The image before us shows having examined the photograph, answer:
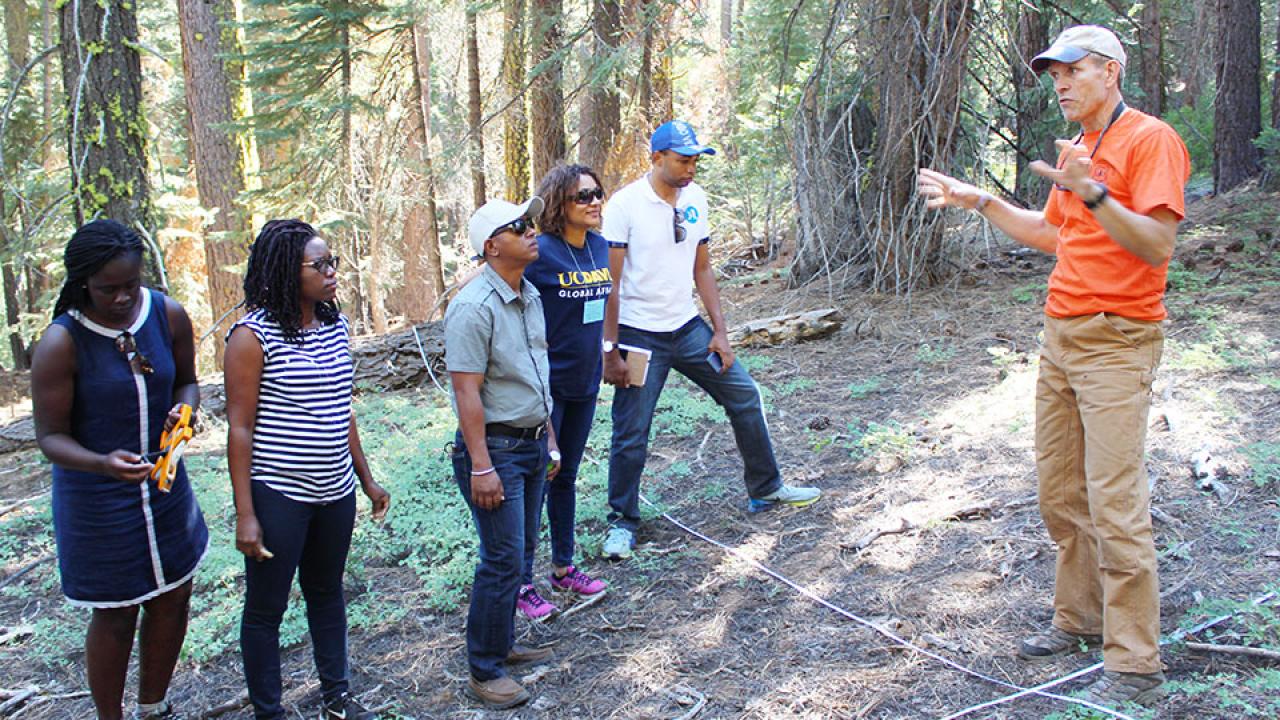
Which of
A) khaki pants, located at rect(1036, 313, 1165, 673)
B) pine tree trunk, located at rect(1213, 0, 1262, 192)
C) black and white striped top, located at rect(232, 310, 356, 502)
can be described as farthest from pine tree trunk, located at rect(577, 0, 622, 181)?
pine tree trunk, located at rect(1213, 0, 1262, 192)

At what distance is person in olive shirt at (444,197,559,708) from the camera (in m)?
3.41

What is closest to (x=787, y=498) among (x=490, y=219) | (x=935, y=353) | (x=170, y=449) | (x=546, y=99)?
(x=490, y=219)

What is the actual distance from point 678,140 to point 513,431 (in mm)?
1880

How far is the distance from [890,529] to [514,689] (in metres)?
2.21

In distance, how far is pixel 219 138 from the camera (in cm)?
1231

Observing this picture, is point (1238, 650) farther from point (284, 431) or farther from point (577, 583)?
point (284, 431)

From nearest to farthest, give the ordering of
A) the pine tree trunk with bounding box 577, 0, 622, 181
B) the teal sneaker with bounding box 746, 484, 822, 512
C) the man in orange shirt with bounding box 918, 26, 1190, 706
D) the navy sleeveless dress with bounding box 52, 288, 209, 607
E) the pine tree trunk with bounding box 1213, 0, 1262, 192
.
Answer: the man in orange shirt with bounding box 918, 26, 1190, 706 → the navy sleeveless dress with bounding box 52, 288, 209, 607 → the teal sneaker with bounding box 746, 484, 822, 512 → the pine tree trunk with bounding box 577, 0, 622, 181 → the pine tree trunk with bounding box 1213, 0, 1262, 192

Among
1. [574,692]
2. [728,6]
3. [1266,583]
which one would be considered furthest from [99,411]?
[728,6]

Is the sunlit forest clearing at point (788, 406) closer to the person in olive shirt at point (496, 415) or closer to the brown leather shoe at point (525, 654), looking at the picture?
the brown leather shoe at point (525, 654)

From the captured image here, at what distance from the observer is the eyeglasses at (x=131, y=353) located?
10.1 feet

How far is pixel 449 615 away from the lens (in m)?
4.47

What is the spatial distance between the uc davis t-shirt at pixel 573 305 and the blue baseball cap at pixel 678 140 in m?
0.67

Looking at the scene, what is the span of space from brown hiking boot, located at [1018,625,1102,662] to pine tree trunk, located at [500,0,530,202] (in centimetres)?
923

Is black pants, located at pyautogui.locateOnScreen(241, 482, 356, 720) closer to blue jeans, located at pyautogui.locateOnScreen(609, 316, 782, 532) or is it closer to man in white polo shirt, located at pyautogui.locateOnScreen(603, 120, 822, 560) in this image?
man in white polo shirt, located at pyautogui.locateOnScreen(603, 120, 822, 560)
